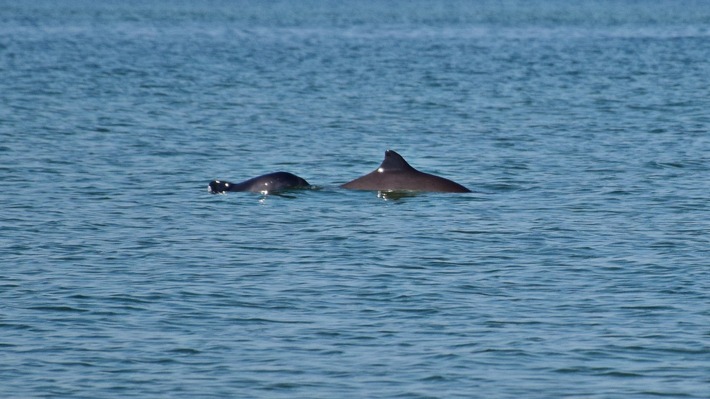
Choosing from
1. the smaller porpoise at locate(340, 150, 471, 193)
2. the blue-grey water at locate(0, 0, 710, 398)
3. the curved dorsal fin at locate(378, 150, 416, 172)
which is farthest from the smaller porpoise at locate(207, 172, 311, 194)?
the curved dorsal fin at locate(378, 150, 416, 172)

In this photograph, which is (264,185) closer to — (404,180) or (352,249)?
(404,180)

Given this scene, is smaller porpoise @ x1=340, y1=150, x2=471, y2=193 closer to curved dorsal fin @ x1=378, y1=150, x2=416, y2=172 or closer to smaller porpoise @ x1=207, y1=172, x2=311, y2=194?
curved dorsal fin @ x1=378, y1=150, x2=416, y2=172

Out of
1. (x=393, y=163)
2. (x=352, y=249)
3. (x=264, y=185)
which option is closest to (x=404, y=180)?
(x=393, y=163)

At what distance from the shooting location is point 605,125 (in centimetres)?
3719

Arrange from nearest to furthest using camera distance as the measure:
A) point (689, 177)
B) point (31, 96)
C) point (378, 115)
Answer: point (689, 177)
point (378, 115)
point (31, 96)

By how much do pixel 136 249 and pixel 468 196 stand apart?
21.7 ft

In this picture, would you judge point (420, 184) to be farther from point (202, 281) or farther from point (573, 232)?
point (202, 281)

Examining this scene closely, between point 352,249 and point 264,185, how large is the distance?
18.2 feet

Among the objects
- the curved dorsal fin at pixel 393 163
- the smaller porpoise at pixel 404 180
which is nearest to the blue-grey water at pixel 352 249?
the smaller porpoise at pixel 404 180

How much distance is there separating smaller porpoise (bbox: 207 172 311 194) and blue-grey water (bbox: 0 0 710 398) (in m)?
0.23

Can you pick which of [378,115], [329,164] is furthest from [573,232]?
Result: [378,115]

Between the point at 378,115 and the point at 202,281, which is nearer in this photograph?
the point at 202,281

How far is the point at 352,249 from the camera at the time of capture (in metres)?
19.1

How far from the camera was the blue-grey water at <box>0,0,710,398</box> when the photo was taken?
13500 millimetres
